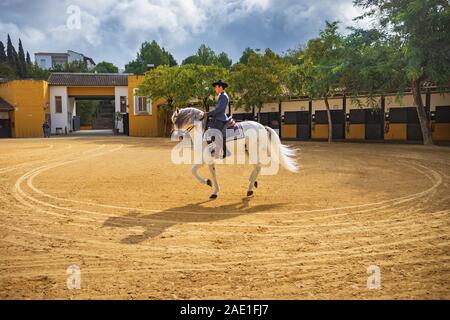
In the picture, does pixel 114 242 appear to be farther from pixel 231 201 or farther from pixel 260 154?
pixel 260 154

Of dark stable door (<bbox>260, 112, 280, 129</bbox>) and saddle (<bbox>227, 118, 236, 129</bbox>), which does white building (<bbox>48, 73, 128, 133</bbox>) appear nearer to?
dark stable door (<bbox>260, 112, 280, 129</bbox>)

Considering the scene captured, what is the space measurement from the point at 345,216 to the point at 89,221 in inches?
167

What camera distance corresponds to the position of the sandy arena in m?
3.63

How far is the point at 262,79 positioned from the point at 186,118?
23.9 m

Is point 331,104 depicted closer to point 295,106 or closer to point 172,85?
point 295,106

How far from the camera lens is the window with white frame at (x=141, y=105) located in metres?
42.7

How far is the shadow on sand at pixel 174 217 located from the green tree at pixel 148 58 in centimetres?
6917

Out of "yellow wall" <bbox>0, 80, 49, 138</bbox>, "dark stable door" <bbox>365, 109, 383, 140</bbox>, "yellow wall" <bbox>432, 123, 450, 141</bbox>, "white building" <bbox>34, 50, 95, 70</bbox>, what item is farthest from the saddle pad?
"white building" <bbox>34, 50, 95, 70</bbox>

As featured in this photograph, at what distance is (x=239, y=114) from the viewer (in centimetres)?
3731

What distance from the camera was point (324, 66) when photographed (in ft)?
71.9

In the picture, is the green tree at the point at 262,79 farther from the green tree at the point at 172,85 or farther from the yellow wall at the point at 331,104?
the green tree at the point at 172,85

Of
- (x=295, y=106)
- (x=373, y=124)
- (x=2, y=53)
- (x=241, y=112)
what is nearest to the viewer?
(x=373, y=124)

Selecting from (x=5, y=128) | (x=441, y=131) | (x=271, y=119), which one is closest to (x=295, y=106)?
(x=271, y=119)

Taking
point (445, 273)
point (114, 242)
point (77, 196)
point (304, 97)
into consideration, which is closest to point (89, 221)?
point (114, 242)
